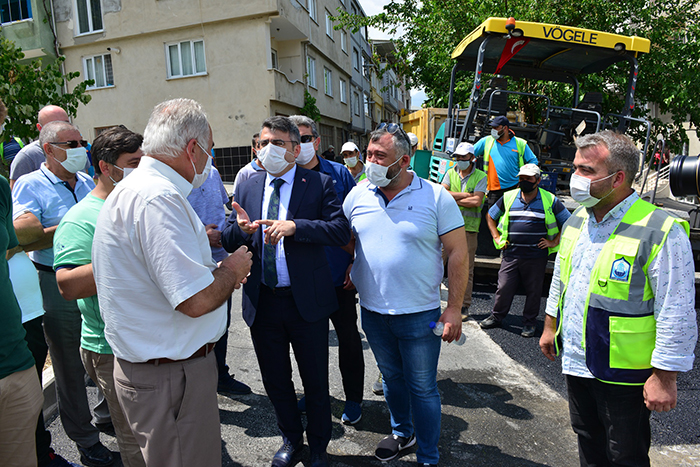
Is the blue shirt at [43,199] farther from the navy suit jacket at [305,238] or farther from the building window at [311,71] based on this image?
the building window at [311,71]

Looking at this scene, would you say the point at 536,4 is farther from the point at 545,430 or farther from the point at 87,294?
the point at 87,294

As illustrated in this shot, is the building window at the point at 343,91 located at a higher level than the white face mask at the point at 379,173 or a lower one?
higher

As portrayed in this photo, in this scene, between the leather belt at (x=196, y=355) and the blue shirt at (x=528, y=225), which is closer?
the leather belt at (x=196, y=355)

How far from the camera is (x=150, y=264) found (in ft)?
5.24

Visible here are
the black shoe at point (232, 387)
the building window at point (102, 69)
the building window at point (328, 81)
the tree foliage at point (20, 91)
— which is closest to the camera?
the black shoe at point (232, 387)

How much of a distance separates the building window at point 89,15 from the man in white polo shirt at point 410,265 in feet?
59.2

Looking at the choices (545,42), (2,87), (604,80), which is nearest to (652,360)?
(545,42)

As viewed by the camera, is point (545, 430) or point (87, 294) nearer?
point (87, 294)

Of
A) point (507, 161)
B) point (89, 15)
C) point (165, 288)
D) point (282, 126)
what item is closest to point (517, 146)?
point (507, 161)

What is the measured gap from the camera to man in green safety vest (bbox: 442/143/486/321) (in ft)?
18.1

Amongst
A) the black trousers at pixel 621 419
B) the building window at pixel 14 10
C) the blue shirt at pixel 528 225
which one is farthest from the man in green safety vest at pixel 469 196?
the building window at pixel 14 10

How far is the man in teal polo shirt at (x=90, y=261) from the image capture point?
6.65 feet

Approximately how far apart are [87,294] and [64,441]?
1.76 meters

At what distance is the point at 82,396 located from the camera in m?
2.76
